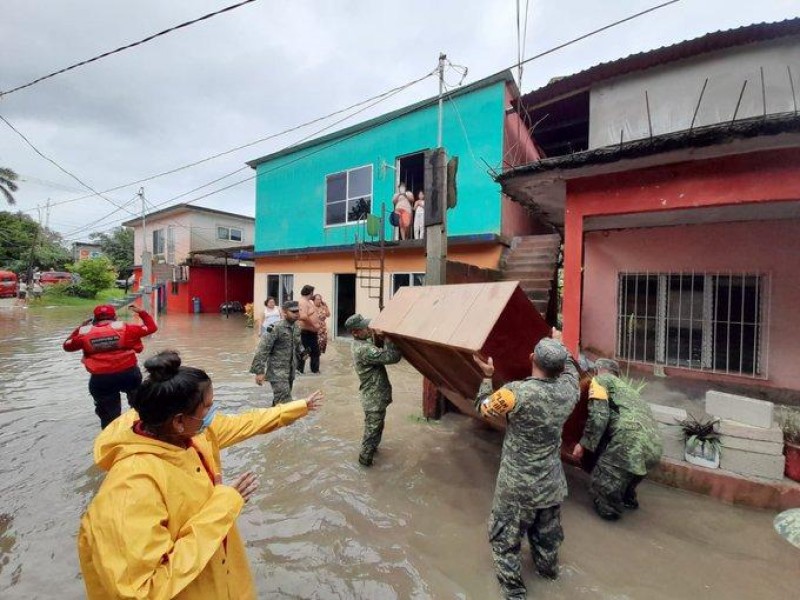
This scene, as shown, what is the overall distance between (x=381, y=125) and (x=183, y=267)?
15672 mm

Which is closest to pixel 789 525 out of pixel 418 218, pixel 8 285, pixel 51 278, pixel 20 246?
pixel 418 218

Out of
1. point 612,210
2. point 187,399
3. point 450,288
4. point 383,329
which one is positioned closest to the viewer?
A: point 187,399

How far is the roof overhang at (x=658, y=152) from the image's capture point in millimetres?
3453

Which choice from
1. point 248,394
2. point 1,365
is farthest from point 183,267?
point 248,394

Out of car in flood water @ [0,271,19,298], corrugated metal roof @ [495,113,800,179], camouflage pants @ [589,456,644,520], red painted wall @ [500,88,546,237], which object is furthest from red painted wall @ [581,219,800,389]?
car in flood water @ [0,271,19,298]

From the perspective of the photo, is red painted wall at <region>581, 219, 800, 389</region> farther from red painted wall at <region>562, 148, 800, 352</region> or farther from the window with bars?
red painted wall at <region>562, 148, 800, 352</region>

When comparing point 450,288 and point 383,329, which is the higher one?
point 450,288

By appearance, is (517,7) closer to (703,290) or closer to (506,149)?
(506,149)

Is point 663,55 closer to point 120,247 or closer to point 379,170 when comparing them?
point 379,170

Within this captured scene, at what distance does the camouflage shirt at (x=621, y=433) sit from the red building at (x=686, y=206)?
1.72 meters

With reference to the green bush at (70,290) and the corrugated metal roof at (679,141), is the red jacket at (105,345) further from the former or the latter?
the green bush at (70,290)

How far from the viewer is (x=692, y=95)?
231 inches

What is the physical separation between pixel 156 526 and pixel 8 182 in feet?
136

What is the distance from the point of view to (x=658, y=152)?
401 centimetres
